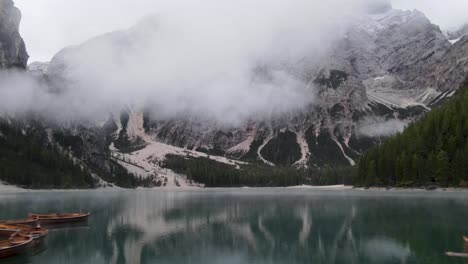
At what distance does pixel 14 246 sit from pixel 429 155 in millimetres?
115881

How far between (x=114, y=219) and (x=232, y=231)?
27.3 metres

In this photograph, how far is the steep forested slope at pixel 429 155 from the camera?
417ft

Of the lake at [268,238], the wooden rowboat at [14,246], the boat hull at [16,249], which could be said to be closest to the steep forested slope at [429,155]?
the lake at [268,238]

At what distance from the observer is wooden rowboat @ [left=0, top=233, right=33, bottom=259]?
46344mm

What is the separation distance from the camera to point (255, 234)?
216 ft

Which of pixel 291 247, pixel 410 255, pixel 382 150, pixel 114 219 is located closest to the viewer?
pixel 410 255

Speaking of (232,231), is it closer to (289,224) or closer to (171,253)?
(289,224)

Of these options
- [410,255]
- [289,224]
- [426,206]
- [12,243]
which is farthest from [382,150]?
[12,243]

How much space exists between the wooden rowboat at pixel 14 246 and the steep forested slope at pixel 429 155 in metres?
109

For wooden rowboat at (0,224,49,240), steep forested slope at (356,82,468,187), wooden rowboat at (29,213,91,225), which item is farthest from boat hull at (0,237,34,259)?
steep forested slope at (356,82,468,187)

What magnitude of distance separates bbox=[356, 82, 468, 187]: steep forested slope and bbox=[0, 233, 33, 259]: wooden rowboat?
4272 inches

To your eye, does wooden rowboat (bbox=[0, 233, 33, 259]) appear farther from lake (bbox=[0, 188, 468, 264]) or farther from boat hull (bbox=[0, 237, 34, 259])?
lake (bbox=[0, 188, 468, 264])

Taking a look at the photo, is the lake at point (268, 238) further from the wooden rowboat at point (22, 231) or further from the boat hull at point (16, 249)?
the wooden rowboat at point (22, 231)

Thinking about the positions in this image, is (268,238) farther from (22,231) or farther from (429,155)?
(429,155)
